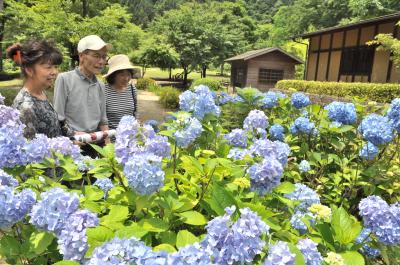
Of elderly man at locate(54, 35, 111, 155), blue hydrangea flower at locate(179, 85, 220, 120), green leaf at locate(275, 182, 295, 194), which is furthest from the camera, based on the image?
elderly man at locate(54, 35, 111, 155)

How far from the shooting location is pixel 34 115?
237 cm

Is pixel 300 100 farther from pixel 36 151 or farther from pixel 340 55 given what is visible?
pixel 340 55

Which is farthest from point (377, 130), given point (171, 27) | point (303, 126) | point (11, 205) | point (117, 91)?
point (171, 27)

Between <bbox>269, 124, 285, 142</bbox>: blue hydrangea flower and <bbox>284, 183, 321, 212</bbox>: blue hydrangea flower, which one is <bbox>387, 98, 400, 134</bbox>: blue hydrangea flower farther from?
<bbox>284, 183, 321, 212</bbox>: blue hydrangea flower

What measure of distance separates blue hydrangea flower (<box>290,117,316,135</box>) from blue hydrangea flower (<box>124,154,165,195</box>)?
5.61ft

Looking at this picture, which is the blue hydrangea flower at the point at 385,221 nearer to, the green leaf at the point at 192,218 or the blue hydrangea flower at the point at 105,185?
the green leaf at the point at 192,218

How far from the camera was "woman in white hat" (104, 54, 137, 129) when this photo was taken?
132 inches

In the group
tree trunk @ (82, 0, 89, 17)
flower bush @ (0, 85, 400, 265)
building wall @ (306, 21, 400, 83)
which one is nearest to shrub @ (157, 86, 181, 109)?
tree trunk @ (82, 0, 89, 17)

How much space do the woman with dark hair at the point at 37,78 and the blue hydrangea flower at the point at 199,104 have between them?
0.98 m

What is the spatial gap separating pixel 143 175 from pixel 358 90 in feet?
41.5

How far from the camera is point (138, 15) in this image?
68.2m

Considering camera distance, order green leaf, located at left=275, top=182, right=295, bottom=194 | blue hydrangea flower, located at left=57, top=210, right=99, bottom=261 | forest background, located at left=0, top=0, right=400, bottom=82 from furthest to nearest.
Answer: forest background, located at left=0, top=0, right=400, bottom=82
green leaf, located at left=275, top=182, right=295, bottom=194
blue hydrangea flower, located at left=57, top=210, right=99, bottom=261

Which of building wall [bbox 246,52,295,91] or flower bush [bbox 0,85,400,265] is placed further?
building wall [bbox 246,52,295,91]

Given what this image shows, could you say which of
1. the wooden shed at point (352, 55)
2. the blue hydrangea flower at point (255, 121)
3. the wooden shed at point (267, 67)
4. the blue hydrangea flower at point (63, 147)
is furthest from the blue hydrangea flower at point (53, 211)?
the wooden shed at point (267, 67)
